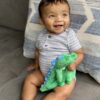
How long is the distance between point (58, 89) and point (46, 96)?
0.18 feet

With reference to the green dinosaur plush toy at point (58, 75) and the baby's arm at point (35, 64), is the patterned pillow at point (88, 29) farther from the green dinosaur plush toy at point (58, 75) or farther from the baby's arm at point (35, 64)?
the baby's arm at point (35, 64)

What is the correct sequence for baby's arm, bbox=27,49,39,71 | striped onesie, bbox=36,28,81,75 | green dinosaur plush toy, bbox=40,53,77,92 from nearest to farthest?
green dinosaur plush toy, bbox=40,53,77,92 < striped onesie, bbox=36,28,81,75 < baby's arm, bbox=27,49,39,71

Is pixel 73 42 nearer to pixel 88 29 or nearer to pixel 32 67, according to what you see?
pixel 88 29

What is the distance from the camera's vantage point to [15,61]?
1338 millimetres

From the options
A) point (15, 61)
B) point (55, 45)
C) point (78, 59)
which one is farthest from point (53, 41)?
point (15, 61)

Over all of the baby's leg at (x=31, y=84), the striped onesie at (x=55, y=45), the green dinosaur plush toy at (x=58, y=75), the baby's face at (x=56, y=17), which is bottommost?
the baby's leg at (x=31, y=84)

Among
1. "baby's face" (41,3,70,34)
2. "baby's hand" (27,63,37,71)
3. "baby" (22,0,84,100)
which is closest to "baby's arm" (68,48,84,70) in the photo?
"baby" (22,0,84,100)

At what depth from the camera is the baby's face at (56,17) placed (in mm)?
1156

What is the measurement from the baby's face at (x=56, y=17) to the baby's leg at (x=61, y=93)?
0.24 metres

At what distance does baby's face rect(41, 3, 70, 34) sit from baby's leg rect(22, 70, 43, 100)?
20 cm

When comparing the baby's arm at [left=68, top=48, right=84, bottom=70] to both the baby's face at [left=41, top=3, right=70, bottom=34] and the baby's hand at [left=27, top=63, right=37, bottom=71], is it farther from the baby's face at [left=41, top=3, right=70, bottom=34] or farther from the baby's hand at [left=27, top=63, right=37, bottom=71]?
the baby's hand at [left=27, top=63, right=37, bottom=71]

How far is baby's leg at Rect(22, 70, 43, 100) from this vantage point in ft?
3.65

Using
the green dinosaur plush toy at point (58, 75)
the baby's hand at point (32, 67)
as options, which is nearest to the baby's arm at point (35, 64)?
the baby's hand at point (32, 67)

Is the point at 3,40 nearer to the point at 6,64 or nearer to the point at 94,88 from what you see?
the point at 6,64
